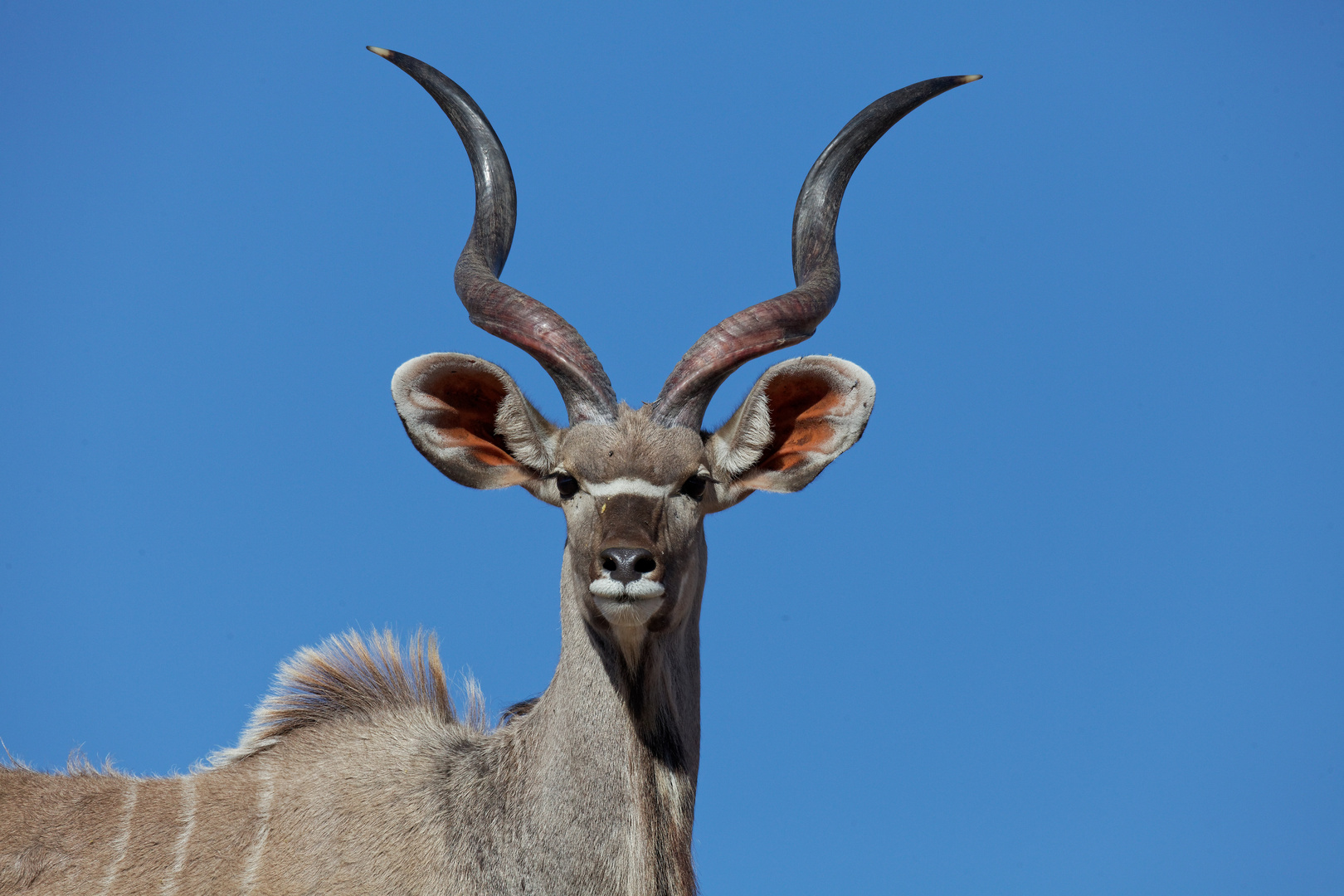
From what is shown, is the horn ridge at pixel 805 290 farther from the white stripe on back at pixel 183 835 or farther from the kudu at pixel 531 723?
the white stripe on back at pixel 183 835

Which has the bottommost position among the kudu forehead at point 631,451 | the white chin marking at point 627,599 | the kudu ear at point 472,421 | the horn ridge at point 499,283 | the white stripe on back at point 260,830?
the white stripe on back at point 260,830

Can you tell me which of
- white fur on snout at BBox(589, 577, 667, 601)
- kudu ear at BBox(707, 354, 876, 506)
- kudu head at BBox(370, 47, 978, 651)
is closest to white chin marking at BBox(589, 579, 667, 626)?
white fur on snout at BBox(589, 577, 667, 601)

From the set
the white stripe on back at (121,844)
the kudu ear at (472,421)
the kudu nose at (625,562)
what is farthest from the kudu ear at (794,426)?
the white stripe on back at (121,844)

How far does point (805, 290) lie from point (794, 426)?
→ 1.65 feet

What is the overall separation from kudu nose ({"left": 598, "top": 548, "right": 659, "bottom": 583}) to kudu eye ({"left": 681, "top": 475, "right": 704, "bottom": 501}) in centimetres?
48

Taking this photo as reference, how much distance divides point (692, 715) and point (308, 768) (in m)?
1.41

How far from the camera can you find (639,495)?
4340 mm

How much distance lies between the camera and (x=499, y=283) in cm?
489

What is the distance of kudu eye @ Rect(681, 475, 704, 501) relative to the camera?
4.48 m

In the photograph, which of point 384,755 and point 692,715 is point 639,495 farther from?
point 384,755

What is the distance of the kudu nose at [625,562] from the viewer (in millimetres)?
4020

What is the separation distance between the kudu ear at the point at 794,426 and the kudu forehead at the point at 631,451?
0.50ft

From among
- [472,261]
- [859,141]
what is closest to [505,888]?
[472,261]

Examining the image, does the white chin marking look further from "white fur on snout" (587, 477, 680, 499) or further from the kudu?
"white fur on snout" (587, 477, 680, 499)
